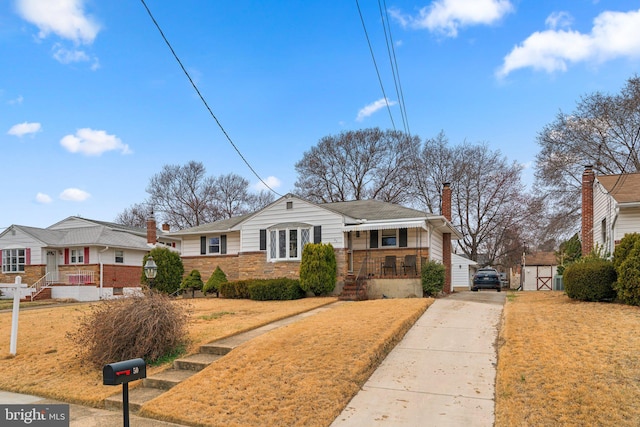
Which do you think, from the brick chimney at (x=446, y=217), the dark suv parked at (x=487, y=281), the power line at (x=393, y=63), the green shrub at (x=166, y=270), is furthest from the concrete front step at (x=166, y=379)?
the dark suv parked at (x=487, y=281)

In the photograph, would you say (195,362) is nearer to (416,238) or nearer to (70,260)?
(416,238)

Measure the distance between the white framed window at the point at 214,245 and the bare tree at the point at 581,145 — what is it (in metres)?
21.6

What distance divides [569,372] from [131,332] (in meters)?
6.94

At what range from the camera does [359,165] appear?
124ft

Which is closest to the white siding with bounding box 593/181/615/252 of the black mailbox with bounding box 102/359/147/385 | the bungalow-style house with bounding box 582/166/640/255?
the bungalow-style house with bounding box 582/166/640/255

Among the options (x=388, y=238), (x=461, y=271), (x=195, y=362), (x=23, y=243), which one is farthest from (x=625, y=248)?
(x=23, y=243)

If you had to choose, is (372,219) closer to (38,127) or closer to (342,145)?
(38,127)

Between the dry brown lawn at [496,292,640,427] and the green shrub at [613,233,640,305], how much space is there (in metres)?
1.66

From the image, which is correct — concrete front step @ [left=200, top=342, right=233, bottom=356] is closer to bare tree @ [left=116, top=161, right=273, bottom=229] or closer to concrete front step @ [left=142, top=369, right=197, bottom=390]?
concrete front step @ [left=142, top=369, right=197, bottom=390]

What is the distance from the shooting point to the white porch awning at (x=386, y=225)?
1667 cm

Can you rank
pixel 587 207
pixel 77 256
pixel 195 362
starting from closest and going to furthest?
pixel 195 362 < pixel 587 207 < pixel 77 256

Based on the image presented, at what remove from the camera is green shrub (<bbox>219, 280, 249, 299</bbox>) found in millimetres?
17672

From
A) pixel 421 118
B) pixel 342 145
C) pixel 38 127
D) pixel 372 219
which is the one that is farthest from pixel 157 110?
pixel 342 145

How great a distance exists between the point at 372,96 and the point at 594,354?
29.9 ft
